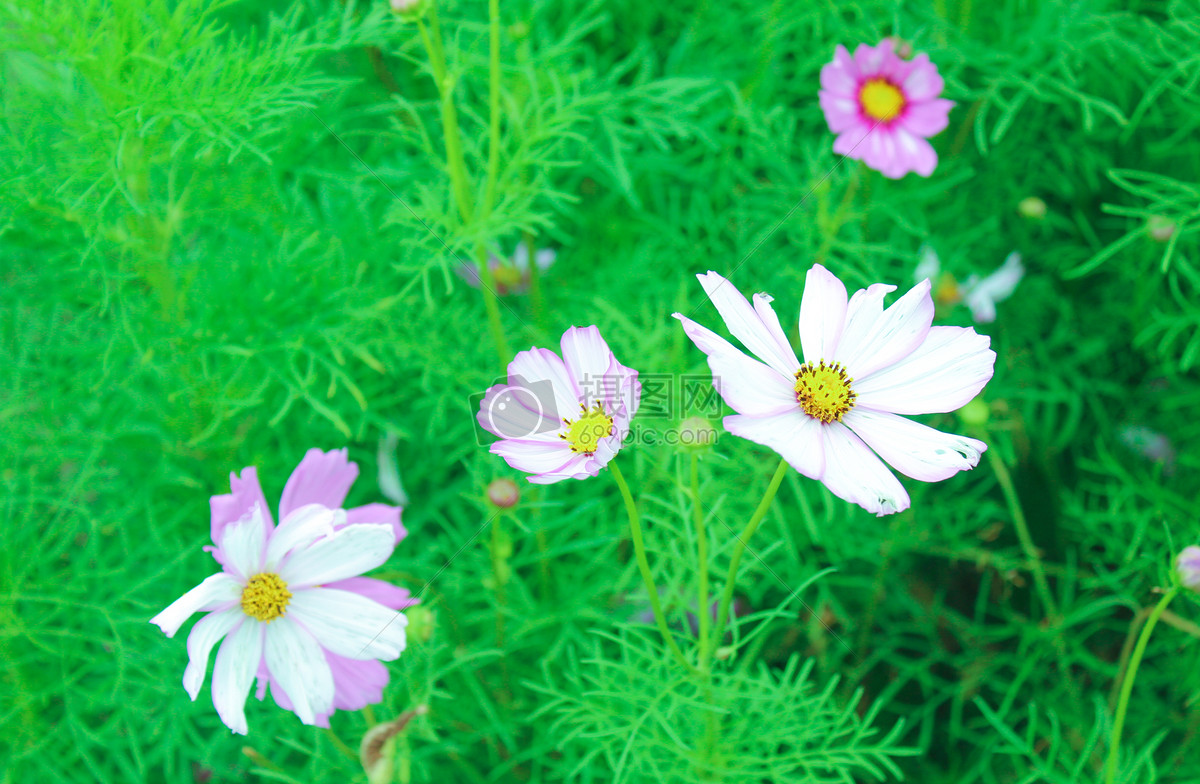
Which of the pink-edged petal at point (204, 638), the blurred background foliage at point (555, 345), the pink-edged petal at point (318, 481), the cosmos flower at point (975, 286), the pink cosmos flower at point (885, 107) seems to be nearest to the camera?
the pink-edged petal at point (204, 638)

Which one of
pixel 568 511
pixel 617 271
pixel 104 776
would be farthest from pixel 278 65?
pixel 104 776

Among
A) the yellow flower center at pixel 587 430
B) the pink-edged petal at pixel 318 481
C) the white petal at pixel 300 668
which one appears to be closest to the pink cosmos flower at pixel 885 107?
the yellow flower center at pixel 587 430

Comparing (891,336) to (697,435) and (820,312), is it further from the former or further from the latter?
(697,435)

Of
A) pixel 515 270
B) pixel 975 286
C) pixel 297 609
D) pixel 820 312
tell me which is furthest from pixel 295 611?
pixel 975 286

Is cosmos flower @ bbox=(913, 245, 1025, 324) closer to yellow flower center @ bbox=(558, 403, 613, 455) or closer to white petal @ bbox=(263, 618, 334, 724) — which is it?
yellow flower center @ bbox=(558, 403, 613, 455)

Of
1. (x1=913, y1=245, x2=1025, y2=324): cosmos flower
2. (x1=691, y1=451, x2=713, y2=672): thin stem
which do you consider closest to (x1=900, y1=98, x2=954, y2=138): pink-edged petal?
(x1=913, y1=245, x2=1025, y2=324): cosmos flower

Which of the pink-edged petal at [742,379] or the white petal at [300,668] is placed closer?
the pink-edged petal at [742,379]

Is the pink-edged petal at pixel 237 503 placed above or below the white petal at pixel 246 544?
above

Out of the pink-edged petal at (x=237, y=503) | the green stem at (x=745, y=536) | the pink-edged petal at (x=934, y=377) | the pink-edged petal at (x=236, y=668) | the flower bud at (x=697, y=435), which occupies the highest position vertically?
the pink-edged petal at (x=934, y=377)

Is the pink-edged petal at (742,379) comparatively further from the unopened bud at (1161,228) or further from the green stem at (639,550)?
the unopened bud at (1161,228)
